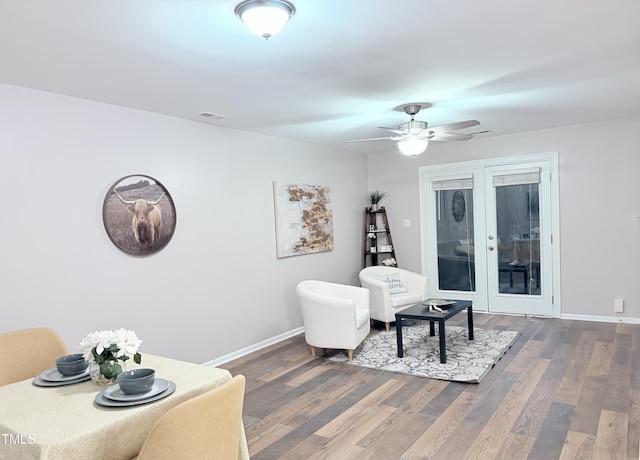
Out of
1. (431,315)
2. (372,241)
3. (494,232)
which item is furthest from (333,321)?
(494,232)

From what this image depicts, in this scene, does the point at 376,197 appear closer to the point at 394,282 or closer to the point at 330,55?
the point at 394,282

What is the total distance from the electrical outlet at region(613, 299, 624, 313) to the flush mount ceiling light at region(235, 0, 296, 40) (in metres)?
5.26

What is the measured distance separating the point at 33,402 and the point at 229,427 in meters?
0.82

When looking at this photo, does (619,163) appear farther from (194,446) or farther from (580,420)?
(194,446)

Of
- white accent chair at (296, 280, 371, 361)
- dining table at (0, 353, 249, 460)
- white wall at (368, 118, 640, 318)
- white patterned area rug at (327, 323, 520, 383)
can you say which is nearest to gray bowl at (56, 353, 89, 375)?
dining table at (0, 353, 249, 460)

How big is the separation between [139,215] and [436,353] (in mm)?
3085

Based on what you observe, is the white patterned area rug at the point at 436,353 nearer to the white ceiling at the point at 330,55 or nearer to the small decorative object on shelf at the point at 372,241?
the small decorative object on shelf at the point at 372,241

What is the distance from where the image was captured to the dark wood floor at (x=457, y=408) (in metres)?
2.64

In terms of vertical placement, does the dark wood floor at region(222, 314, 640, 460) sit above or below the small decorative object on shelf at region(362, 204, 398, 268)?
below

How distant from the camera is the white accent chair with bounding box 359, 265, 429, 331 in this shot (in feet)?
17.4

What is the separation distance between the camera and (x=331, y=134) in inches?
206

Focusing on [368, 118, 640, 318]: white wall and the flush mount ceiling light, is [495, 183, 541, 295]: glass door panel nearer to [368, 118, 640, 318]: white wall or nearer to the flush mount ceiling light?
[368, 118, 640, 318]: white wall

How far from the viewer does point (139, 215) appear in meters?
3.77

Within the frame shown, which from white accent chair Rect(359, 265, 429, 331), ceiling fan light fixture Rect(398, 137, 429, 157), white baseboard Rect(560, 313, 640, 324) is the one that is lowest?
white baseboard Rect(560, 313, 640, 324)
